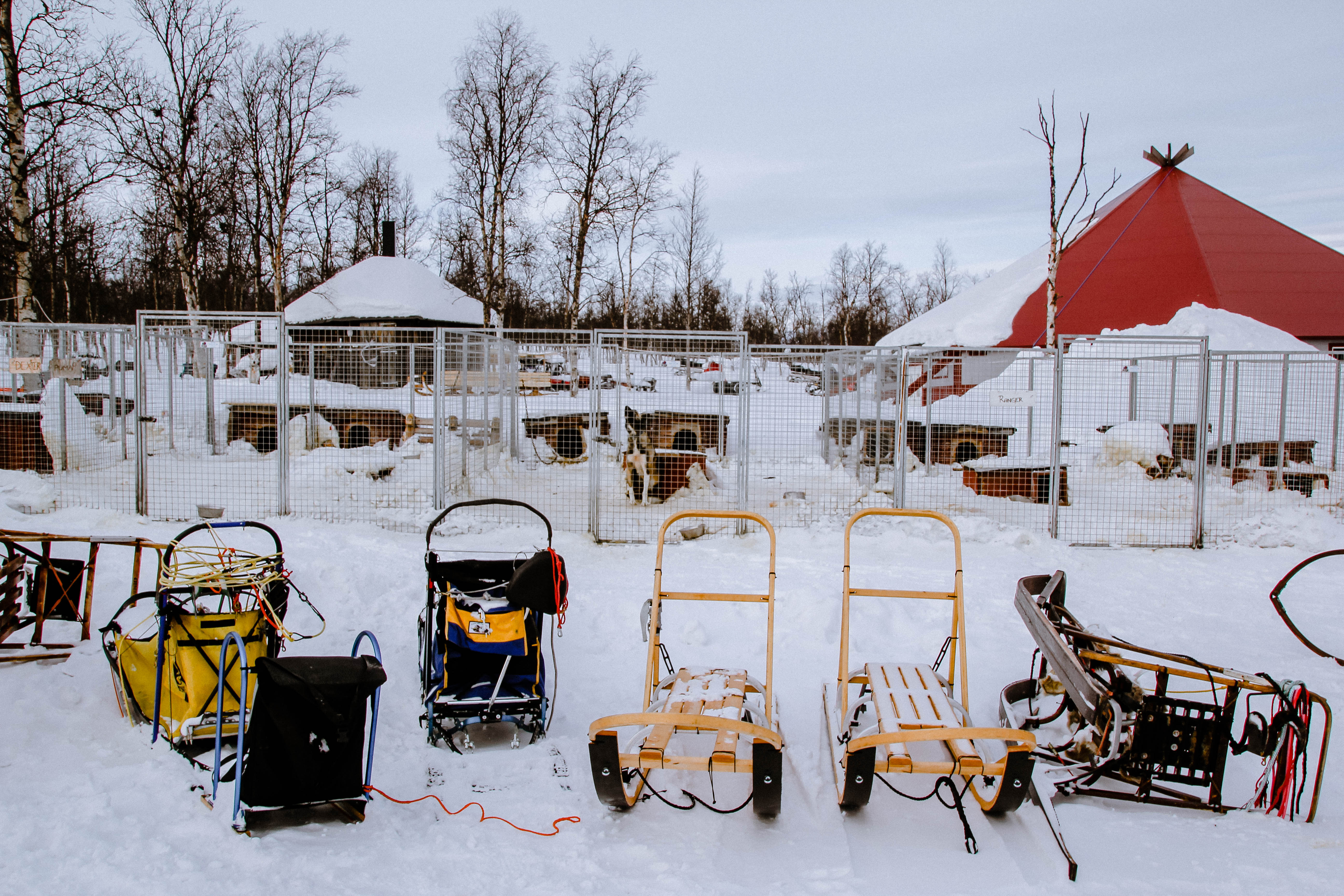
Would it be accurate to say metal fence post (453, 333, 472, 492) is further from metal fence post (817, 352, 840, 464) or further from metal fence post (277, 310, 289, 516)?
metal fence post (817, 352, 840, 464)

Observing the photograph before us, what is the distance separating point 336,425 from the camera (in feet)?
39.1

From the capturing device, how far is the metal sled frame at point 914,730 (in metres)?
3.20

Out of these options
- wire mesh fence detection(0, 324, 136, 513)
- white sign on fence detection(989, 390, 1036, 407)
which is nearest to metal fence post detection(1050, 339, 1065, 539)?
white sign on fence detection(989, 390, 1036, 407)

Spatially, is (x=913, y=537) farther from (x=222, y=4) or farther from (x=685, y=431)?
(x=222, y=4)

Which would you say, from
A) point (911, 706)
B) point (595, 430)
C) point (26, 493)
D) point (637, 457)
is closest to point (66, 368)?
point (26, 493)

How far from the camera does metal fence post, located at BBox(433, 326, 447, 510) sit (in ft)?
28.5

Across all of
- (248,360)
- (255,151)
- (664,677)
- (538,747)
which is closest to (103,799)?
(538,747)

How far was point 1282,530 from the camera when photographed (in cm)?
895

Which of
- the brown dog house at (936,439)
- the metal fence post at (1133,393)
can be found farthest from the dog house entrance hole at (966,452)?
the metal fence post at (1133,393)

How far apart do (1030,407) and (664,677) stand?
7321mm

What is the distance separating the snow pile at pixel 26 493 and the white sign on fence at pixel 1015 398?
1065 cm

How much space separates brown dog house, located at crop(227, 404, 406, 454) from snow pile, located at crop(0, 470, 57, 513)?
9.14ft

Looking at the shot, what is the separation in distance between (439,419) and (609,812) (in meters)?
6.02

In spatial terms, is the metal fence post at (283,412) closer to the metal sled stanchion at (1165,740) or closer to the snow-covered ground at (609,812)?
the snow-covered ground at (609,812)
